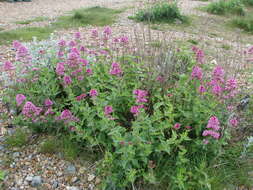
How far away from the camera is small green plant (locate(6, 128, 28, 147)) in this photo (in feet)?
10.1

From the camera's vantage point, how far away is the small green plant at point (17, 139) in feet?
10.1

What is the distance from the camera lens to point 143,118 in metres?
2.36

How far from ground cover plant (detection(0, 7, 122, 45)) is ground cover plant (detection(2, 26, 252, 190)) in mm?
3109

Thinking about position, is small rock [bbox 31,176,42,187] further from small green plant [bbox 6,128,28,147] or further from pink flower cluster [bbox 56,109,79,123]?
pink flower cluster [bbox 56,109,79,123]

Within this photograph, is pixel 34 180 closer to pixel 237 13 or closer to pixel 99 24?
pixel 99 24

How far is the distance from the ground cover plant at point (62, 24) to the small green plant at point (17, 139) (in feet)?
12.2

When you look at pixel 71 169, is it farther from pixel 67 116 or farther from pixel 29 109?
pixel 29 109

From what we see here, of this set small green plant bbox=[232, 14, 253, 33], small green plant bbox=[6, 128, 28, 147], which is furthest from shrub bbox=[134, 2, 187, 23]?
small green plant bbox=[6, 128, 28, 147]

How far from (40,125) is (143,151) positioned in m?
1.50

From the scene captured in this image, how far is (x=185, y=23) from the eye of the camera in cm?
855

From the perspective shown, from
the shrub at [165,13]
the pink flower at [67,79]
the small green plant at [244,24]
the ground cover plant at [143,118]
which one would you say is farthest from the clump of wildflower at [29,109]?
the small green plant at [244,24]

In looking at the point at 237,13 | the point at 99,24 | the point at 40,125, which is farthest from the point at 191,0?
the point at 40,125

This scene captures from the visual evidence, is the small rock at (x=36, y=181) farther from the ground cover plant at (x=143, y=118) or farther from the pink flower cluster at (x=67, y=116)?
the pink flower cluster at (x=67, y=116)

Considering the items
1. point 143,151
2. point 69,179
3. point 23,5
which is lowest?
point 69,179
